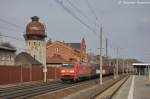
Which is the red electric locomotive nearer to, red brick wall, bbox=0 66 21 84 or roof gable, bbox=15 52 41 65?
red brick wall, bbox=0 66 21 84

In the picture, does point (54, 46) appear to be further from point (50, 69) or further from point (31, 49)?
point (50, 69)

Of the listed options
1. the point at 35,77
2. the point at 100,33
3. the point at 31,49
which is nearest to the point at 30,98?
the point at 100,33

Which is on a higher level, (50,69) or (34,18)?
(34,18)

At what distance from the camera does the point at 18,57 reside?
9888 centimetres

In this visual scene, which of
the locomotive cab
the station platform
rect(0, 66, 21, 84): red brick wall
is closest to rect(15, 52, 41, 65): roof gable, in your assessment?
rect(0, 66, 21, 84): red brick wall

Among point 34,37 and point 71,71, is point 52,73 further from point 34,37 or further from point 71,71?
point 34,37

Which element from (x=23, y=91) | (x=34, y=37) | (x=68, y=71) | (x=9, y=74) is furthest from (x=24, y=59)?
(x=23, y=91)

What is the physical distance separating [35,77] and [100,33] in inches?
725

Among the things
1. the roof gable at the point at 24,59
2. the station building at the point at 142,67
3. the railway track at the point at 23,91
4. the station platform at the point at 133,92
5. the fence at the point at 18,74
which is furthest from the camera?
the station building at the point at 142,67

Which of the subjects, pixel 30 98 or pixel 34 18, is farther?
pixel 34 18

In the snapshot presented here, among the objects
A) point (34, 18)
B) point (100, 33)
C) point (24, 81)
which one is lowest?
point (24, 81)

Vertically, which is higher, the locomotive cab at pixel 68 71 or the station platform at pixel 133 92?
the locomotive cab at pixel 68 71

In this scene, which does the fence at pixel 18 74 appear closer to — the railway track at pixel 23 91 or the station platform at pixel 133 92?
the railway track at pixel 23 91

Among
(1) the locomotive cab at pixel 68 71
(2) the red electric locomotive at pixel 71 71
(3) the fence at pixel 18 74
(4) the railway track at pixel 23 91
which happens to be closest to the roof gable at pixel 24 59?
(3) the fence at pixel 18 74
